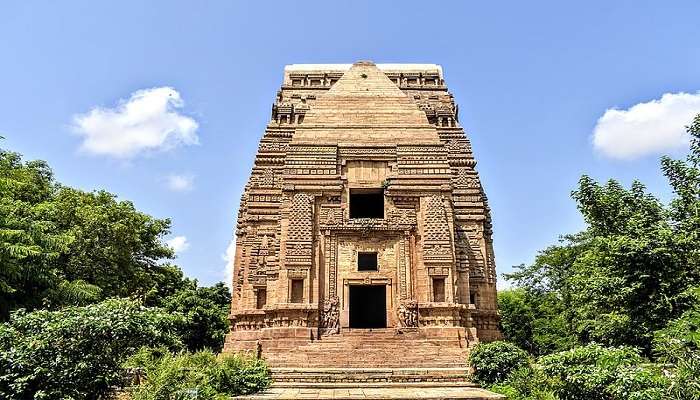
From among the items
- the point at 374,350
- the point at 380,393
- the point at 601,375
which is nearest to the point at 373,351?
the point at 374,350

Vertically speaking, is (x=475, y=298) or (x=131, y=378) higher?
(x=475, y=298)

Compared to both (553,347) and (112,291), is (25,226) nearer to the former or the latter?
(112,291)

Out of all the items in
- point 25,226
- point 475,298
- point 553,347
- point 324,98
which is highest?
point 324,98

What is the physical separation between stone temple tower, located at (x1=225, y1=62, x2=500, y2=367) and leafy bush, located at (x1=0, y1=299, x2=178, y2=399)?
20.9 feet

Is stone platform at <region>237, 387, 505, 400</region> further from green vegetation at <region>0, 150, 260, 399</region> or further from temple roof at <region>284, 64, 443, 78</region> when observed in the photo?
temple roof at <region>284, 64, 443, 78</region>

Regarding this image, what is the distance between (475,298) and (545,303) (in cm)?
1031

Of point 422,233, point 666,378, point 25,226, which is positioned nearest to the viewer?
point 666,378

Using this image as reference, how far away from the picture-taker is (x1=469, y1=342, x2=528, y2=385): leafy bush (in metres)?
14.6

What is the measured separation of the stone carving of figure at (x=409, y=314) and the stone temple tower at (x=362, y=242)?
3 centimetres

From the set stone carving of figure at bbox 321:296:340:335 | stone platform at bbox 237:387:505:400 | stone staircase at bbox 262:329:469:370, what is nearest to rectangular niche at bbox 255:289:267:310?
stone carving of figure at bbox 321:296:340:335

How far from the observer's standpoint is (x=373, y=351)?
54.8 feet

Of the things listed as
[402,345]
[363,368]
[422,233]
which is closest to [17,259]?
→ [363,368]

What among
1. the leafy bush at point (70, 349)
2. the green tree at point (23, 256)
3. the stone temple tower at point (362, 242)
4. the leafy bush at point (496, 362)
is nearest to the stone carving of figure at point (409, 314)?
the stone temple tower at point (362, 242)

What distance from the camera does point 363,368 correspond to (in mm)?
15867
